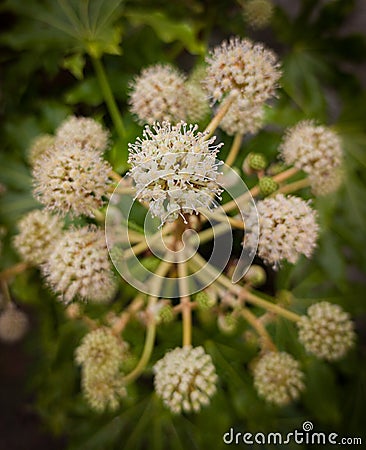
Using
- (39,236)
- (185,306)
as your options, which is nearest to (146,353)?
(185,306)

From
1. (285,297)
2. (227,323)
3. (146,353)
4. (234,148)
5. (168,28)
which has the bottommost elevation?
(146,353)

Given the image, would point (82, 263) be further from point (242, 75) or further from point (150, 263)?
point (242, 75)

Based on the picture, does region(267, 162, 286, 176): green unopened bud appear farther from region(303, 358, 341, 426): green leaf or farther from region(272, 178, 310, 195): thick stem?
region(303, 358, 341, 426): green leaf

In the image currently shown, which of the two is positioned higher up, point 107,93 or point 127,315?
point 107,93

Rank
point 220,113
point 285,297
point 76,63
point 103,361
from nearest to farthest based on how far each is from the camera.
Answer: point 220,113 → point 103,361 → point 285,297 → point 76,63

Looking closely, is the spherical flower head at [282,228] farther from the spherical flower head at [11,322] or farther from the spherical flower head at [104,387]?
the spherical flower head at [11,322]

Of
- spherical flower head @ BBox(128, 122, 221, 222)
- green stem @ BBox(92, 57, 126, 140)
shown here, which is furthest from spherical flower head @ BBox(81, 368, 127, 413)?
green stem @ BBox(92, 57, 126, 140)
